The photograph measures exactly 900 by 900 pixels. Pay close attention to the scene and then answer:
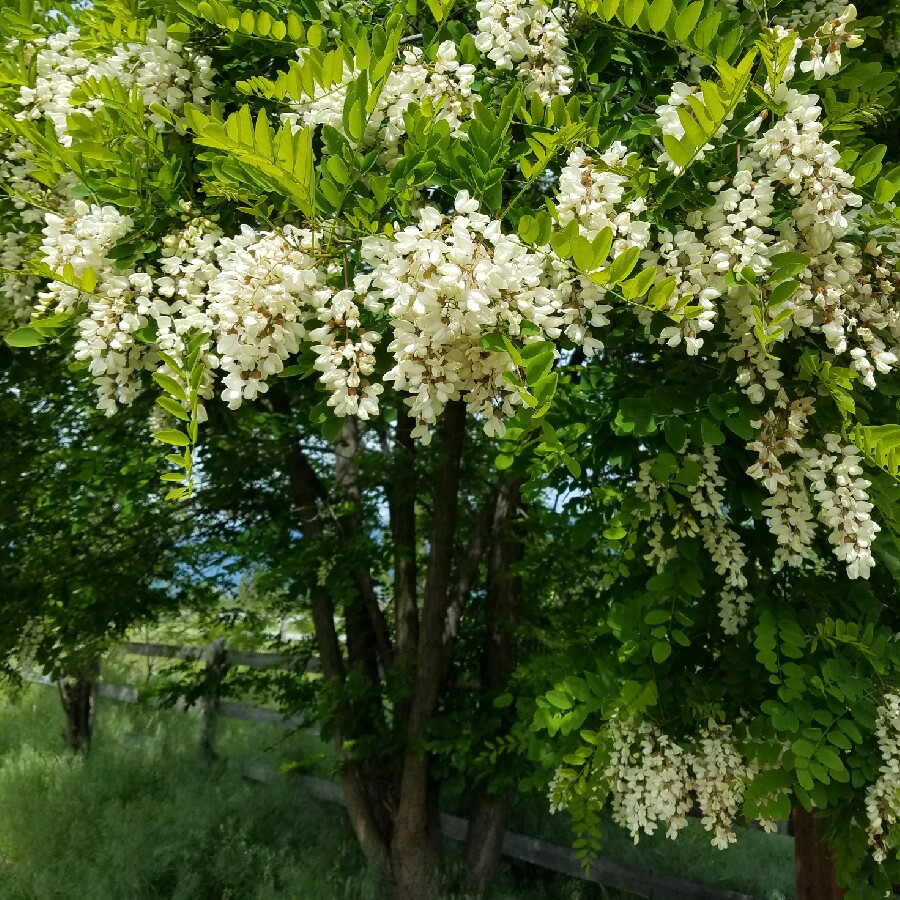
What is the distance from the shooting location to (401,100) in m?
1.66

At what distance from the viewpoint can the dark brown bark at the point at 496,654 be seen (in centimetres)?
475

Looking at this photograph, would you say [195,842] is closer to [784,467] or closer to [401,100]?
[784,467]

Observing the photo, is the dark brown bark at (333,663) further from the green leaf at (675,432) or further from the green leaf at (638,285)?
the green leaf at (638,285)

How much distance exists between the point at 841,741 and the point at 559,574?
2.12 meters

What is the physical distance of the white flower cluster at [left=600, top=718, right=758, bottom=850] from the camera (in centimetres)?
254

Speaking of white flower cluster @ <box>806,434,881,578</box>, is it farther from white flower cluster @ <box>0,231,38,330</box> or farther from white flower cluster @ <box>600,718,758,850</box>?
white flower cluster @ <box>0,231,38,330</box>

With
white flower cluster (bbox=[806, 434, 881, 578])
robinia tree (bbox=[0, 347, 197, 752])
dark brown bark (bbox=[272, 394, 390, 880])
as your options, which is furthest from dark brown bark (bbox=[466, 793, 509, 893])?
white flower cluster (bbox=[806, 434, 881, 578])

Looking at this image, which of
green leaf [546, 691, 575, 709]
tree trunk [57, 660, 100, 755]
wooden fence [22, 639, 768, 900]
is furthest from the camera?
tree trunk [57, 660, 100, 755]

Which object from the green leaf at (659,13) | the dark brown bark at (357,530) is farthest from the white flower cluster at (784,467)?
the dark brown bark at (357,530)

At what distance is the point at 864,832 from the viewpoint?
2.24 meters

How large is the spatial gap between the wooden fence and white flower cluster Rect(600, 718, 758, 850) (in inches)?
21.9

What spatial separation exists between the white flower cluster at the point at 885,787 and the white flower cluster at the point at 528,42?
5.71 feet

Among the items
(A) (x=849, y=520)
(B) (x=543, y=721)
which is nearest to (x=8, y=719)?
(B) (x=543, y=721)

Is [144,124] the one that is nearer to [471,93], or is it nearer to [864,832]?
[471,93]
